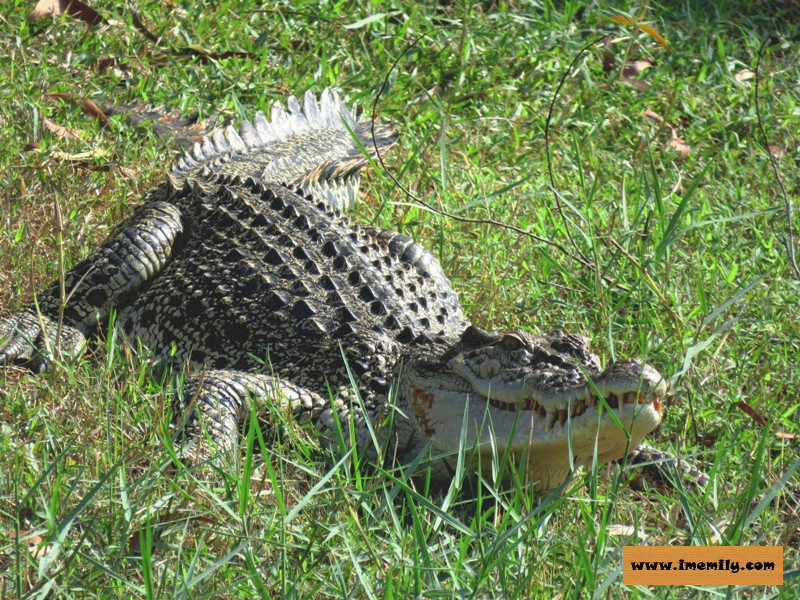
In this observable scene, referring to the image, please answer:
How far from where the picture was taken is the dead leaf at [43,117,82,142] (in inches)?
208

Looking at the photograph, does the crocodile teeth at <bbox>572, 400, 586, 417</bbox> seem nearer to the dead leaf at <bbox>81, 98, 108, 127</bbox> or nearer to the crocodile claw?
the crocodile claw

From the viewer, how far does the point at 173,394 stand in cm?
370

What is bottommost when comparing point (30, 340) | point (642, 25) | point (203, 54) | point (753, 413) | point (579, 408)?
point (753, 413)

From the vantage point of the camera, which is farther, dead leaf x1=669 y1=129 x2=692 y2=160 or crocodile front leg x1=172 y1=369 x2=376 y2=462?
dead leaf x1=669 y1=129 x2=692 y2=160

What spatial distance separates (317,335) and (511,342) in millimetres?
888

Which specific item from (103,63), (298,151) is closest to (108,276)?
(298,151)

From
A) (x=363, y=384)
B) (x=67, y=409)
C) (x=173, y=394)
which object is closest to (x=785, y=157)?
(x=363, y=384)

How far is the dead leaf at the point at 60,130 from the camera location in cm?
529

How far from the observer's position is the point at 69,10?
6.12m

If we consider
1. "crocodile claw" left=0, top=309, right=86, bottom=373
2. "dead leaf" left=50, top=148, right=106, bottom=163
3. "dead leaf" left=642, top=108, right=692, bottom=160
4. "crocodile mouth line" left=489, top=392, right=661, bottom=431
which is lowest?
"crocodile claw" left=0, top=309, right=86, bottom=373

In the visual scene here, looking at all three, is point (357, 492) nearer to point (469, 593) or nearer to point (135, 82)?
point (469, 593)

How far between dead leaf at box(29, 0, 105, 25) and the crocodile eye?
3928 mm
